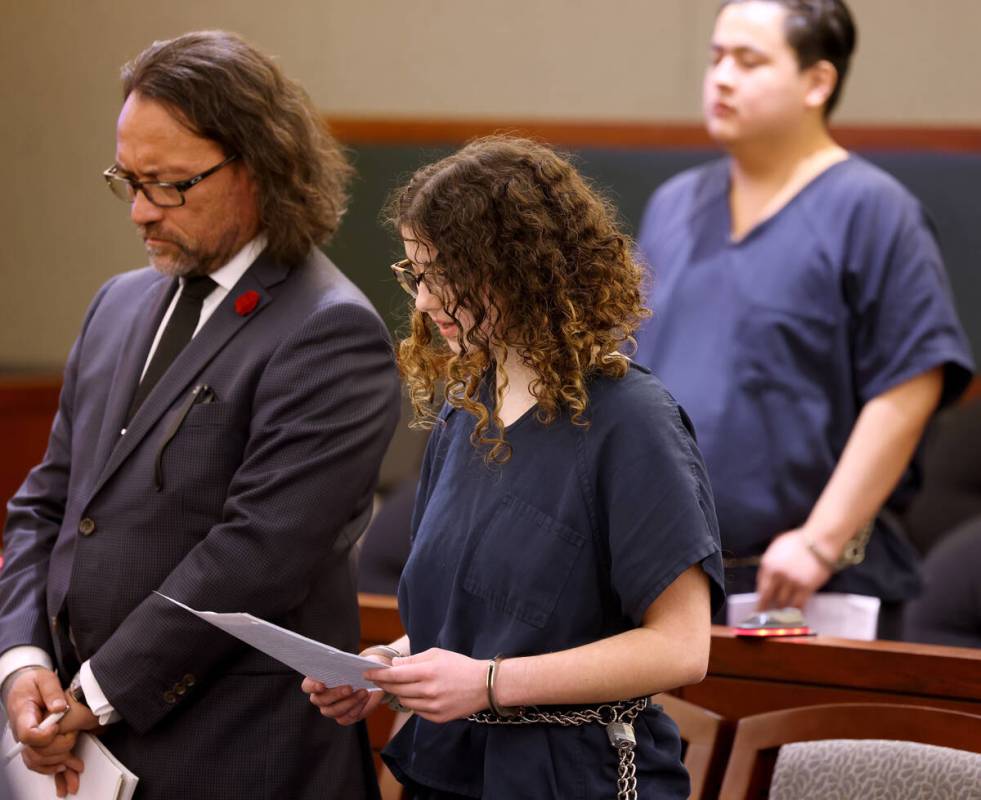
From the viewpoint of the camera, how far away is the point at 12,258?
4938mm

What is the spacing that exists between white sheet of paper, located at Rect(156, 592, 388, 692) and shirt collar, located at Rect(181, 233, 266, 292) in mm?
674

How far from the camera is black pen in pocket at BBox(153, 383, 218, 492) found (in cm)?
191

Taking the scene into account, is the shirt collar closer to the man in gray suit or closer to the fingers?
the man in gray suit

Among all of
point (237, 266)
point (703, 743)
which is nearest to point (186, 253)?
point (237, 266)

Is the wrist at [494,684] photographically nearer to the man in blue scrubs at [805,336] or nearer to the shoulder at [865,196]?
the man in blue scrubs at [805,336]

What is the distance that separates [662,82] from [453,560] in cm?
357

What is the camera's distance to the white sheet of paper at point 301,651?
4.78 feet

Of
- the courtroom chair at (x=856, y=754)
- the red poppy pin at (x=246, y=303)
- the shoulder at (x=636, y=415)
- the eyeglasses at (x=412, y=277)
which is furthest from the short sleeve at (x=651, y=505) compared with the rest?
the red poppy pin at (x=246, y=303)

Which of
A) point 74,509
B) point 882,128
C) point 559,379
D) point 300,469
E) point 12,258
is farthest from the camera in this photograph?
point 12,258

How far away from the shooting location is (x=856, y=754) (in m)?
1.85

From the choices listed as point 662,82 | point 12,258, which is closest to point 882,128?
point 662,82

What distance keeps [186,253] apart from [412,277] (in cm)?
52

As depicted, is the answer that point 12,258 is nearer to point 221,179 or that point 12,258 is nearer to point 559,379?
point 221,179

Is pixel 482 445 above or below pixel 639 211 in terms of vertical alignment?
above
